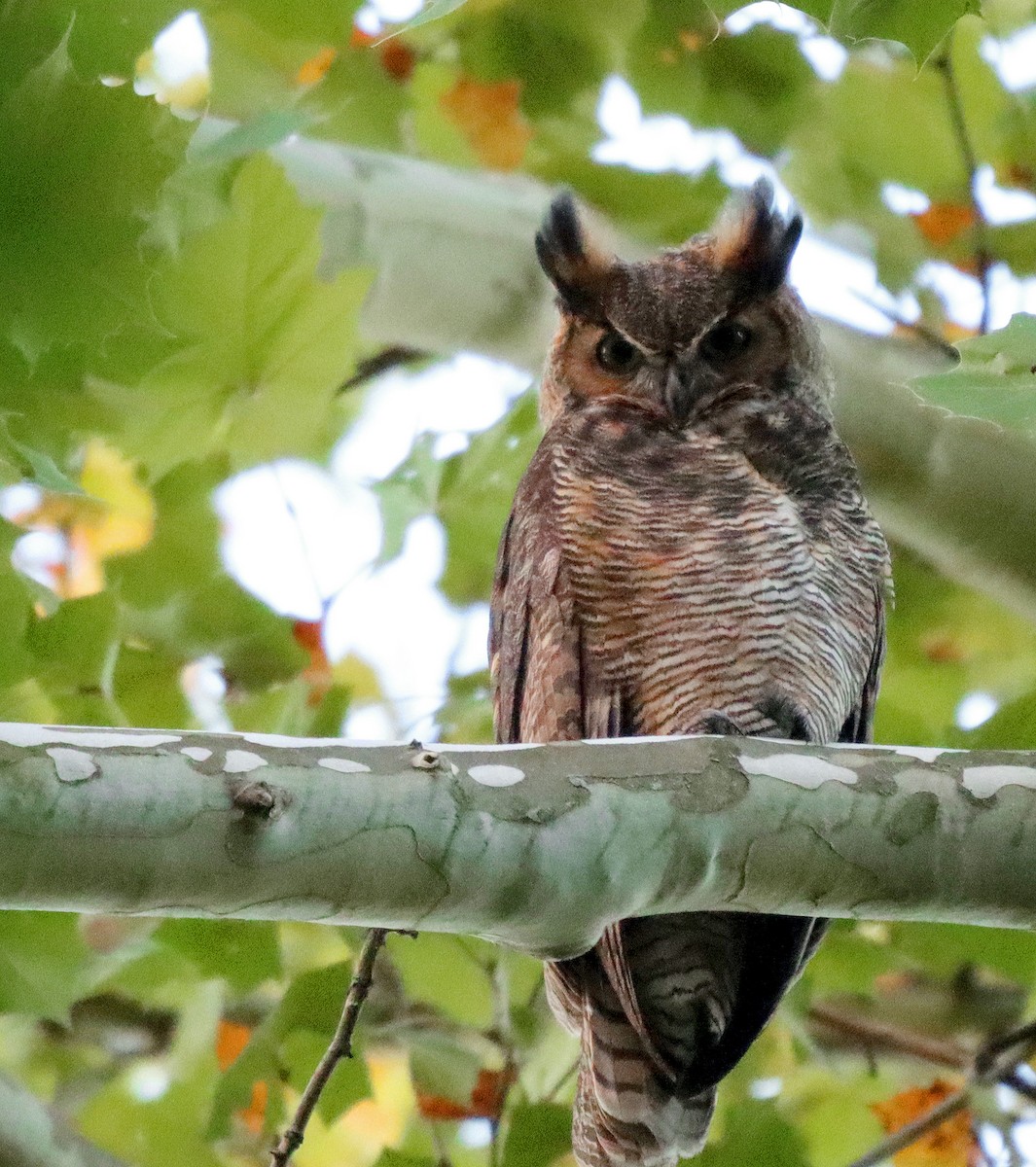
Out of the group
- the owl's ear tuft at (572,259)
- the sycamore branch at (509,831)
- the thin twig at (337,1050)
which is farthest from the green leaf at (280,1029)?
the owl's ear tuft at (572,259)

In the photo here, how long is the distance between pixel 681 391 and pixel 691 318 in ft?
0.54

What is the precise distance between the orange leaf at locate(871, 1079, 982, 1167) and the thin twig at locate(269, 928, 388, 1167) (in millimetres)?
1565

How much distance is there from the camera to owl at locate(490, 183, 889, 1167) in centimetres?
220

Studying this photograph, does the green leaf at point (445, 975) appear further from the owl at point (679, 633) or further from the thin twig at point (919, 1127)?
the thin twig at point (919, 1127)

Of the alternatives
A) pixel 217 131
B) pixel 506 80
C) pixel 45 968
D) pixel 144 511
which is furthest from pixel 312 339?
pixel 144 511

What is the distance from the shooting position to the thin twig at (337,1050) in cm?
171

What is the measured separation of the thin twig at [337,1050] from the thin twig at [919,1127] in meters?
1.16

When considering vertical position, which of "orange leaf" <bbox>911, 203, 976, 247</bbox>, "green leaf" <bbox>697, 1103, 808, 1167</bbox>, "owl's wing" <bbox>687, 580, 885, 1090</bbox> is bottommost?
"green leaf" <bbox>697, 1103, 808, 1167</bbox>

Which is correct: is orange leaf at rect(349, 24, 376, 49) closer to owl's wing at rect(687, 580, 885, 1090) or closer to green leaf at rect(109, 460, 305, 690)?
green leaf at rect(109, 460, 305, 690)

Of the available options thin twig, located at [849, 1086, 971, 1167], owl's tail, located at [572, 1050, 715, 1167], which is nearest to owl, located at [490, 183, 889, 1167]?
owl's tail, located at [572, 1050, 715, 1167]

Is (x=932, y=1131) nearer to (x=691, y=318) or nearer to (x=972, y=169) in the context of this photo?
(x=691, y=318)

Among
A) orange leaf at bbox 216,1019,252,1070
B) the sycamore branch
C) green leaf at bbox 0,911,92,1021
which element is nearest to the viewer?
the sycamore branch

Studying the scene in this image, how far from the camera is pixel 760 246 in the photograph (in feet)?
9.00

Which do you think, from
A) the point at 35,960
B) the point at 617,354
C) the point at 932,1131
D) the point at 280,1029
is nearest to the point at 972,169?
the point at 617,354
